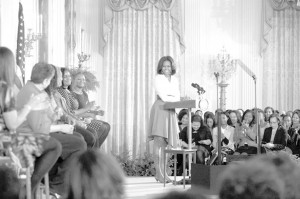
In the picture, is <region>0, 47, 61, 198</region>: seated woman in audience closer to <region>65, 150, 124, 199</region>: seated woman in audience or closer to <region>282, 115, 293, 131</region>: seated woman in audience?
<region>65, 150, 124, 199</region>: seated woman in audience

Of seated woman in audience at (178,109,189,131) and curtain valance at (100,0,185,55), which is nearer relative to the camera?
seated woman in audience at (178,109,189,131)

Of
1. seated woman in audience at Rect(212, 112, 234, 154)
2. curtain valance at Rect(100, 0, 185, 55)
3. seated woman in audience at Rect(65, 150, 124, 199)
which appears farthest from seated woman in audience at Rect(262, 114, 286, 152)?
seated woman in audience at Rect(65, 150, 124, 199)

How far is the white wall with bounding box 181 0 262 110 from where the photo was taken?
1238cm

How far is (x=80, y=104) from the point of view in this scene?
7.12 meters

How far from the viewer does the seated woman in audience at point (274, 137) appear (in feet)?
29.0

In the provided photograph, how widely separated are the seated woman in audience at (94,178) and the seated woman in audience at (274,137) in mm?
7105

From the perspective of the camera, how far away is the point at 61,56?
8812 mm

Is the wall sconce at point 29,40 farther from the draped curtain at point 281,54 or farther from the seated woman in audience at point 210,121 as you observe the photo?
the draped curtain at point 281,54

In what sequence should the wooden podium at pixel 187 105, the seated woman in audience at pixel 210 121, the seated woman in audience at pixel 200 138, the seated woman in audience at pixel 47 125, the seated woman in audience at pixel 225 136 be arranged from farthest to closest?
the seated woman in audience at pixel 210 121 → the seated woman in audience at pixel 200 138 → the seated woman in audience at pixel 225 136 → the wooden podium at pixel 187 105 → the seated woman in audience at pixel 47 125

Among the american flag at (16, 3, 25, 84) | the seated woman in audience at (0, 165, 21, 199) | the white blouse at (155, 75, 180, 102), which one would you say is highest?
the american flag at (16, 3, 25, 84)

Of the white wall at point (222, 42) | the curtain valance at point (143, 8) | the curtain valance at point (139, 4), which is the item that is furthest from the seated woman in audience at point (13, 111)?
the white wall at point (222, 42)

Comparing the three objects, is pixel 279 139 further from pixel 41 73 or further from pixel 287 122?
pixel 41 73

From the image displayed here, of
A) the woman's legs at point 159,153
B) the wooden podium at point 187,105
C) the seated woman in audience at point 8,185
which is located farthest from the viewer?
the woman's legs at point 159,153

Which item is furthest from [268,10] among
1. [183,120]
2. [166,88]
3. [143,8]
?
[166,88]
